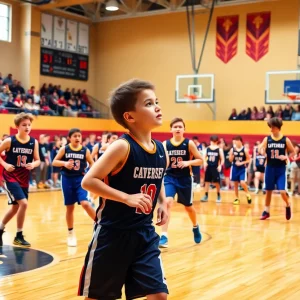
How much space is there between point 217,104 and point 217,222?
13552mm

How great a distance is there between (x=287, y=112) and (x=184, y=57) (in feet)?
21.0

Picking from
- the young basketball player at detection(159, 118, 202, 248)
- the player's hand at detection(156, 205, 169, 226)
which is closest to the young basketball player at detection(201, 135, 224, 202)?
the young basketball player at detection(159, 118, 202, 248)

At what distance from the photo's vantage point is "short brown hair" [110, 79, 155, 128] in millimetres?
3465

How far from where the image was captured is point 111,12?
2766cm

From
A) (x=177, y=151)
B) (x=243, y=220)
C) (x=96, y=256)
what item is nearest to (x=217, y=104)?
(x=243, y=220)

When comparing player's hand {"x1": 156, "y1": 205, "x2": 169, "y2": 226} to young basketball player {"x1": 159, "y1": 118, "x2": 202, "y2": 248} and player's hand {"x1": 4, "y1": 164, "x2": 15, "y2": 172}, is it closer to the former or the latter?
young basketball player {"x1": 159, "y1": 118, "x2": 202, "y2": 248}

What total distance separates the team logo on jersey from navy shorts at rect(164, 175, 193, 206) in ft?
6.62

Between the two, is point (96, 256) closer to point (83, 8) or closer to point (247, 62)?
point (247, 62)

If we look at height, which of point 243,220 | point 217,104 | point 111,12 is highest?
point 111,12

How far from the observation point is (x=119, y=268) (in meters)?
3.40

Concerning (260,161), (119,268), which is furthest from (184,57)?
(119,268)

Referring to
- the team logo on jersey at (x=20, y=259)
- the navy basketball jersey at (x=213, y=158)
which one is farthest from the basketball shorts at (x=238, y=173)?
the team logo on jersey at (x=20, y=259)

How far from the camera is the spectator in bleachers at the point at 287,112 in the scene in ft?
69.1

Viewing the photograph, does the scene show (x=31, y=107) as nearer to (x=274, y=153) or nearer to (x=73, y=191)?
(x=274, y=153)
